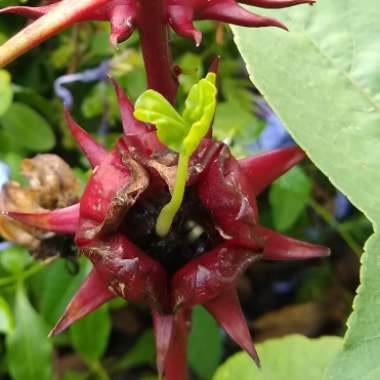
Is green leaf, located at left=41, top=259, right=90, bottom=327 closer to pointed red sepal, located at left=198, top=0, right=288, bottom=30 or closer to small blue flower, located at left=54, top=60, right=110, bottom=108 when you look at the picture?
small blue flower, located at left=54, top=60, right=110, bottom=108

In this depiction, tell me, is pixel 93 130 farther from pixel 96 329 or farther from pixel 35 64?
pixel 96 329

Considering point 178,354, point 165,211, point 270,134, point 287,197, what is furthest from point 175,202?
point 270,134

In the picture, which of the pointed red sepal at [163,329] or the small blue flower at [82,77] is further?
the small blue flower at [82,77]

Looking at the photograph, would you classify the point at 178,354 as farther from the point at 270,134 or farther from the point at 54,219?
the point at 270,134

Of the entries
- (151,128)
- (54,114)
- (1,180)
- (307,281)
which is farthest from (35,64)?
(151,128)

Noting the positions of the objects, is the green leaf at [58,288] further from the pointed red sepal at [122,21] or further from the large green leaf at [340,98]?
the pointed red sepal at [122,21]

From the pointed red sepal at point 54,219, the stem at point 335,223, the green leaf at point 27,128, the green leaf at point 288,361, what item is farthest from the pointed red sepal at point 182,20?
the stem at point 335,223
